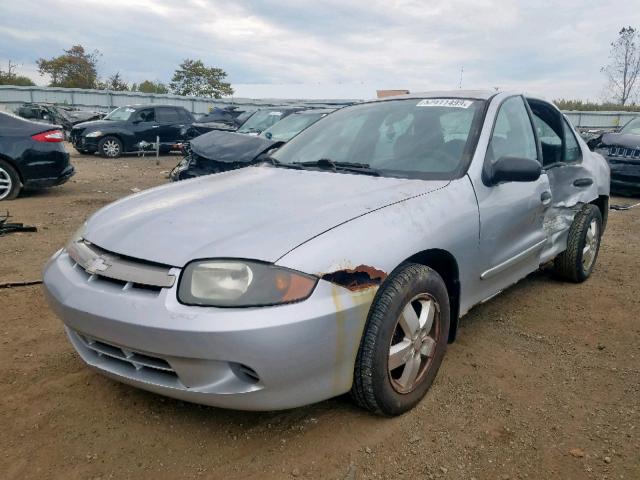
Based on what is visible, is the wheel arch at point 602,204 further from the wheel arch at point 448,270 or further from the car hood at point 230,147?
the car hood at point 230,147

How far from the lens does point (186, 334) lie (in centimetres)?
182

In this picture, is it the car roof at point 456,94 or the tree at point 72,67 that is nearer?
the car roof at point 456,94

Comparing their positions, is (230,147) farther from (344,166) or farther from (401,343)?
(401,343)

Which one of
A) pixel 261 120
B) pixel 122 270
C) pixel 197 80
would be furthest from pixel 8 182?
pixel 197 80

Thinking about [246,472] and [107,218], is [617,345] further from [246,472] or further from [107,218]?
[107,218]

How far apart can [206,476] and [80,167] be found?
11.4 m

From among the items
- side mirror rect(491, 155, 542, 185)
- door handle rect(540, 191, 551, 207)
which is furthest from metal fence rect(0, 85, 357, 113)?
side mirror rect(491, 155, 542, 185)

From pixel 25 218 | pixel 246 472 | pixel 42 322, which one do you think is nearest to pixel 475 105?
pixel 246 472

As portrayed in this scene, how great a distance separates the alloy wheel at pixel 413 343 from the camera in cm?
226

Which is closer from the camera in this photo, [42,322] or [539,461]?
[539,461]

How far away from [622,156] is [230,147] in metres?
6.78

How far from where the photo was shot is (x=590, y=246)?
14.1 ft

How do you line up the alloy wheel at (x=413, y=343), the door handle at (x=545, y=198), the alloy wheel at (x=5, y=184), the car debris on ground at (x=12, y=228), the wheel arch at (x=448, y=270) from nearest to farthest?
1. the alloy wheel at (x=413, y=343)
2. the wheel arch at (x=448, y=270)
3. the door handle at (x=545, y=198)
4. the car debris on ground at (x=12, y=228)
5. the alloy wheel at (x=5, y=184)

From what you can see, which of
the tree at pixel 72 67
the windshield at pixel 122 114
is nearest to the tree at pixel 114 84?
the tree at pixel 72 67
